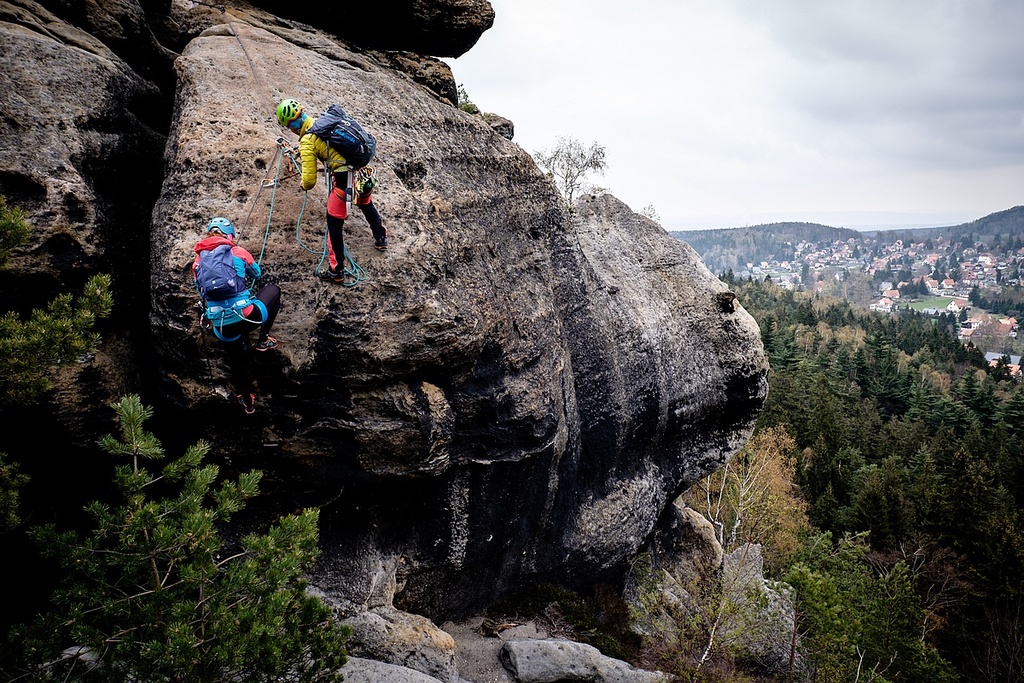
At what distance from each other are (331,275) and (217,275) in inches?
61.9

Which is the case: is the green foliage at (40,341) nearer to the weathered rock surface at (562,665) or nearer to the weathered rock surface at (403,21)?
the weathered rock surface at (403,21)

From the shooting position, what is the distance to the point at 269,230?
27.7 feet

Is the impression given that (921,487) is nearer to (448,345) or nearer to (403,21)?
(448,345)

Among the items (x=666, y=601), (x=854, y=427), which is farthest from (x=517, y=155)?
(x=854, y=427)

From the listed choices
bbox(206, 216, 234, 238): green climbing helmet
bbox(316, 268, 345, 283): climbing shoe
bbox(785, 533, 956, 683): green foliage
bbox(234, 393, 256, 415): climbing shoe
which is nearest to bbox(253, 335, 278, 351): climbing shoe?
bbox(234, 393, 256, 415): climbing shoe

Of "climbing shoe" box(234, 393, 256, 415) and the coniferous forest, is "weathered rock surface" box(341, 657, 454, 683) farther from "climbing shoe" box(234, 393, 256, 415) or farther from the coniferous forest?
the coniferous forest

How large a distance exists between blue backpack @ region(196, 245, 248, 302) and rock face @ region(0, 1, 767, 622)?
93 centimetres

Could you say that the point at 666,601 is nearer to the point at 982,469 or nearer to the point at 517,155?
the point at 517,155

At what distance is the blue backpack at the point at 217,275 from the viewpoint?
703 cm

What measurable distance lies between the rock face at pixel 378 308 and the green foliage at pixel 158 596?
86.3 inches

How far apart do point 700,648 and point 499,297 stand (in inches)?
488

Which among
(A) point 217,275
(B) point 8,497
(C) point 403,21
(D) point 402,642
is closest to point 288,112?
(A) point 217,275

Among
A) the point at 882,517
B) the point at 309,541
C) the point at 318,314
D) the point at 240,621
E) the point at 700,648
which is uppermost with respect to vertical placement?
the point at 318,314

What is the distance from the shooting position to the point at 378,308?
833 centimetres
